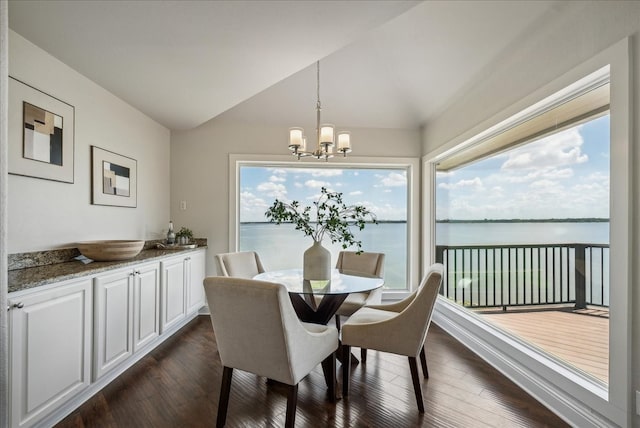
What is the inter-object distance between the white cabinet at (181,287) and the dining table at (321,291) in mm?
1066

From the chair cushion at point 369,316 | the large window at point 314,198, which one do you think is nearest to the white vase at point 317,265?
the chair cushion at point 369,316

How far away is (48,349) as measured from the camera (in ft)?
5.62

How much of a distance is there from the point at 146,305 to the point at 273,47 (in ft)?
7.67

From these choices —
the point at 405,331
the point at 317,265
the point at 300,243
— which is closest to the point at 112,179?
the point at 317,265

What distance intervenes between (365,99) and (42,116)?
309 centimetres

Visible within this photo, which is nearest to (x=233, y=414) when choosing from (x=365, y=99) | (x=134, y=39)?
(x=134, y=39)

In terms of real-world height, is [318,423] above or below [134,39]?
below

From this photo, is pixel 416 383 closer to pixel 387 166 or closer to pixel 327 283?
pixel 327 283

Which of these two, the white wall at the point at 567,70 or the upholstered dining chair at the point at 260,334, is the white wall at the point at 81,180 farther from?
the white wall at the point at 567,70

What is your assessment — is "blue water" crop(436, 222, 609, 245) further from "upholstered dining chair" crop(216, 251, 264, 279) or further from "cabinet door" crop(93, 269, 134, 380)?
"cabinet door" crop(93, 269, 134, 380)

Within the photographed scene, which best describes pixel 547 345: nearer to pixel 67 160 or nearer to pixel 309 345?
pixel 309 345

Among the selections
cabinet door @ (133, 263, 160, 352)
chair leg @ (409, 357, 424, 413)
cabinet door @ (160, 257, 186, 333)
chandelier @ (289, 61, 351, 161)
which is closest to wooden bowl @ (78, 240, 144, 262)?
cabinet door @ (133, 263, 160, 352)

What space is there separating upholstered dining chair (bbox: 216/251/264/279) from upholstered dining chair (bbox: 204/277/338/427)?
1.26 m

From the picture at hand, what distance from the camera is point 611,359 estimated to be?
1.66m
